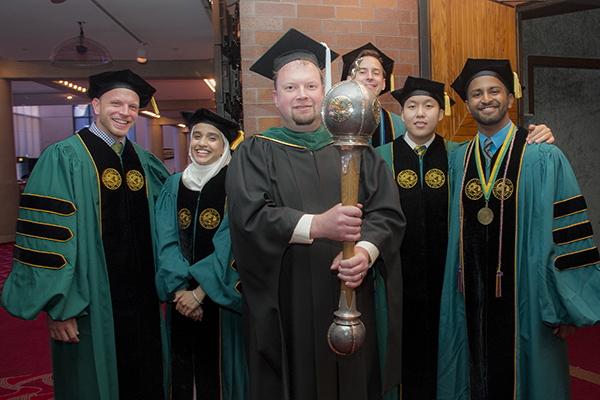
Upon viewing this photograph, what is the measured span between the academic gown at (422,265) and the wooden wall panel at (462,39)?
52.5 inches

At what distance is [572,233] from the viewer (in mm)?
2281

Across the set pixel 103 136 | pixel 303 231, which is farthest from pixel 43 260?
pixel 303 231

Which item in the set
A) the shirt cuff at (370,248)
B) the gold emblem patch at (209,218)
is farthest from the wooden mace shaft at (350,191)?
the gold emblem patch at (209,218)

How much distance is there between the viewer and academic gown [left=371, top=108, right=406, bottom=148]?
121 inches

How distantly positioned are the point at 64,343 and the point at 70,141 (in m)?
1.16

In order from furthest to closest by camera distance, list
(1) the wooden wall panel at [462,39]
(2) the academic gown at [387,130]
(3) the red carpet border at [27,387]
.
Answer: (1) the wooden wall panel at [462,39], (3) the red carpet border at [27,387], (2) the academic gown at [387,130]

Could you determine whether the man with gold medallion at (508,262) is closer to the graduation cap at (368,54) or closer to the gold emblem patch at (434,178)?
the gold emblem patch at (434,178)

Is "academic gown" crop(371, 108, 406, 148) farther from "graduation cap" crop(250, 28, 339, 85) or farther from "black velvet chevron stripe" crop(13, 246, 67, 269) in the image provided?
"black velvet chevron stripe" crop(13, 246, 67, 269)

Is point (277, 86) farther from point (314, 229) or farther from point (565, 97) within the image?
point (565, 97)

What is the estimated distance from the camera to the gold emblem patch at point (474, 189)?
252 centimetres

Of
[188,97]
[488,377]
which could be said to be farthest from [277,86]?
[188,97]

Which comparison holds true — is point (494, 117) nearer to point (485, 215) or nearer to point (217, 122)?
→ point (485, 215)

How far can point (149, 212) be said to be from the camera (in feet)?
9.19

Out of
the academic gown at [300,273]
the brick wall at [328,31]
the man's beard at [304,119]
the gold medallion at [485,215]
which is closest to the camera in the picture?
the academic gown at [300,273]
